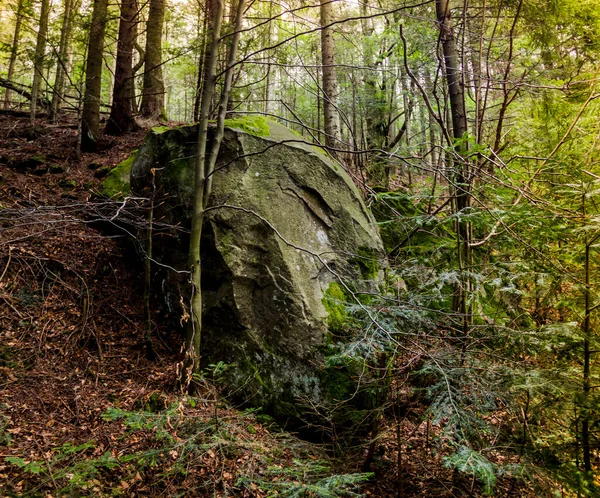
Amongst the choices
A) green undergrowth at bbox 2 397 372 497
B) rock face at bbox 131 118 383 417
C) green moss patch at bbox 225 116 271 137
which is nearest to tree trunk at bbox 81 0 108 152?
rock face at bbox 131 118 383 417

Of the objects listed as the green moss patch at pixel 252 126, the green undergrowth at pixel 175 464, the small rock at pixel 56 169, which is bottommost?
the green undergrowth at pixel 175 464

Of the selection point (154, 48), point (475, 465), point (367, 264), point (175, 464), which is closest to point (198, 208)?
point (175, 464)

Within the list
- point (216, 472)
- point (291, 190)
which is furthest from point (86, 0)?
point (216, 472)

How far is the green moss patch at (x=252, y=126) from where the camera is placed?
A: 500cm

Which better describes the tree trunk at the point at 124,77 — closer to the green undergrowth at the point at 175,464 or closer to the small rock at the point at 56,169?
the small rock at the point at 56,169

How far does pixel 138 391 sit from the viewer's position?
3.98m

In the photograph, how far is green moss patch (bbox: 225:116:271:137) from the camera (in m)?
5.00

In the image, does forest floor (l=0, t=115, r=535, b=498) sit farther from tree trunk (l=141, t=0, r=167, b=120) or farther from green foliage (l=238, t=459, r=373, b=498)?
tree trunk (l=141, t=0, r=167, b=120)

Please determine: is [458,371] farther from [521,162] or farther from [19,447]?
[19,447]

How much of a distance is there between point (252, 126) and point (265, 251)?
196cm

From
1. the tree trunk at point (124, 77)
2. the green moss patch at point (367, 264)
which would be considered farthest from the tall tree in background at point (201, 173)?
the tree trunk at point (124, 77)

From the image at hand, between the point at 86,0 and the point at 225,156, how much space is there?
9.84 meters

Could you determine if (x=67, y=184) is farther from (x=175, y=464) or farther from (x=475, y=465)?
(x=475, y=465)

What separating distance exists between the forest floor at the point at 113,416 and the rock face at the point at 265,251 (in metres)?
0.50
